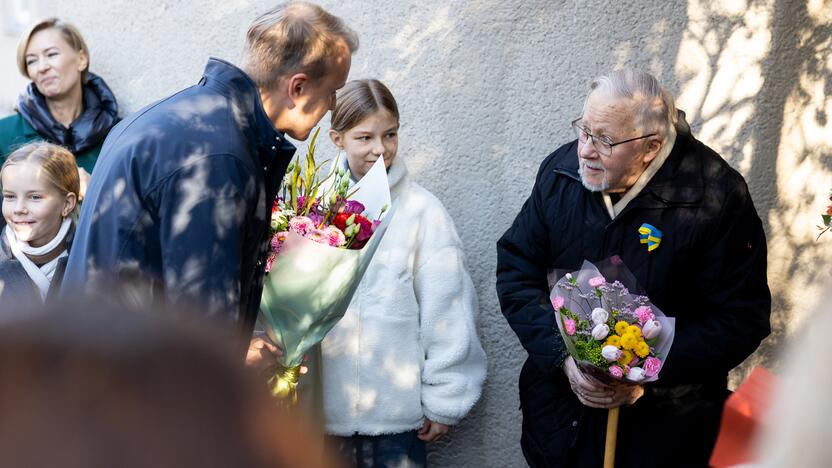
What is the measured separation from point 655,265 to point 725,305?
0.93ft

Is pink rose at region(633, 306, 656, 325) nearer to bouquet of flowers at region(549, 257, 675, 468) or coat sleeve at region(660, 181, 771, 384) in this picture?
bouquet of flowers at region(549, 257, 675, 468)

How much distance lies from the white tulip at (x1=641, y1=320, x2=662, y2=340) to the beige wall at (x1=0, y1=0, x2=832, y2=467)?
1.43m

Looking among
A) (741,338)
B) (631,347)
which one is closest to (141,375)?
(631,347)

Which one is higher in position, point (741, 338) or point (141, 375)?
point (141, 375)

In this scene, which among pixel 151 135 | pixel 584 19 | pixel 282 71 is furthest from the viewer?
pixel 584 19

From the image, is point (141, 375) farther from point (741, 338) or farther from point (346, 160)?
point (346, 160)

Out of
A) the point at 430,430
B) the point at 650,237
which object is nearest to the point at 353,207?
the point at 650,237

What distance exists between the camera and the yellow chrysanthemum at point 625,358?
3.24m

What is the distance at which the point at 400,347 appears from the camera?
4156 millimetres

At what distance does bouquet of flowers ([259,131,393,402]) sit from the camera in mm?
3109

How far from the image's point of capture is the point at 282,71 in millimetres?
2762

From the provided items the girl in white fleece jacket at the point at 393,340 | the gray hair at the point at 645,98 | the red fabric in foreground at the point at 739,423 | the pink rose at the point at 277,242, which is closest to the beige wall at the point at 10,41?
the girl in white fleece jacket at the point at 393,340

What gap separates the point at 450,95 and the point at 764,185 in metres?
1.50

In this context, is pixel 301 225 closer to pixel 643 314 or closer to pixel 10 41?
pixel 643 314
